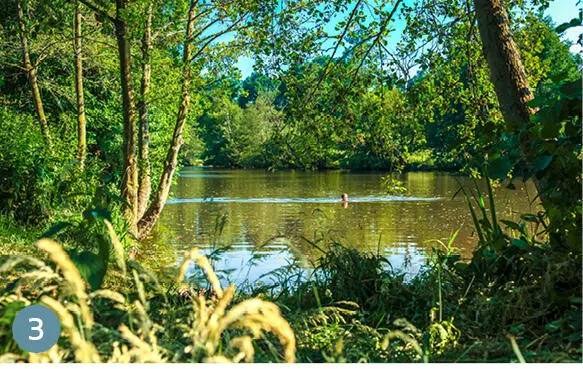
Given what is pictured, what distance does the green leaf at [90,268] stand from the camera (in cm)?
294

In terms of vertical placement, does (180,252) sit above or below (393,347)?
below

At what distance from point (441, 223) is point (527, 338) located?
15009mm

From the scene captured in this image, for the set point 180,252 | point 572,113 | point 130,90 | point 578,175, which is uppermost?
point 130,90

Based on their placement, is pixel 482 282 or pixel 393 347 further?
pixel 482 282

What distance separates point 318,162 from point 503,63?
17.7ft

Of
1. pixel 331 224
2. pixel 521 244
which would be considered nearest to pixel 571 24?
pixel 521 244

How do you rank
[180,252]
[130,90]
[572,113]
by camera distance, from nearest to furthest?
[572,113] → [130,90] → [180,252]

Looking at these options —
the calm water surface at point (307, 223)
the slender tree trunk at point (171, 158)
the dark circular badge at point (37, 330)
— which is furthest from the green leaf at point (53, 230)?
the slender tree trunk at point (171, 158)

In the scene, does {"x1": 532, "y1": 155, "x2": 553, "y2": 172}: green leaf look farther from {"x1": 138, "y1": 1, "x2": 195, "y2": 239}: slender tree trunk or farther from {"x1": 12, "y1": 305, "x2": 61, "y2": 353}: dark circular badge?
{"x1": 138, "y1": 1, "x2": 195, "y2": 239}: slender tree trunk

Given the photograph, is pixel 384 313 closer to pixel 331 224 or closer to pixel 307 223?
pixel 331 224

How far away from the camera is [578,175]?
314 cm
